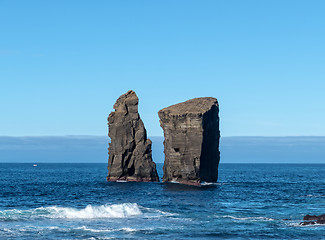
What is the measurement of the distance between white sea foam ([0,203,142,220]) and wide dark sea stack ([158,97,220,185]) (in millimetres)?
39867

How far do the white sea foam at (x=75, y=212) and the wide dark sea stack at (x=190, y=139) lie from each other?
1570 inches

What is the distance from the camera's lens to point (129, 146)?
342 ft

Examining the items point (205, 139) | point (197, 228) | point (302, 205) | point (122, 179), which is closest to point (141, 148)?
point (122, 179)

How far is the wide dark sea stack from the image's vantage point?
3750 inches

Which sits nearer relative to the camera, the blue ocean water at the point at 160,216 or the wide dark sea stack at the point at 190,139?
the blue ocean water at the point at 160,216

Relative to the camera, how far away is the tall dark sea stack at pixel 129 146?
341 feet

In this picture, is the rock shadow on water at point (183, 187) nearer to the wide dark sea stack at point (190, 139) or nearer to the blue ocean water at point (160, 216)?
the wide dark sea stack at point (190, 139)

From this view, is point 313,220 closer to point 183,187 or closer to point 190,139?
point 183,187

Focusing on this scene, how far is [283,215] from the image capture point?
54094mm

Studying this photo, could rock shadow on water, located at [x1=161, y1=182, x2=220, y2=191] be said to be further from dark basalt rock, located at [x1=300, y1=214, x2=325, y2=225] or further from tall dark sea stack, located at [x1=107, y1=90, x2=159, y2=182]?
dark basalt rock, located at [x1=300, y1=214, x2=325, y2=225]

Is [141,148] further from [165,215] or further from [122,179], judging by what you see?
[165,215]

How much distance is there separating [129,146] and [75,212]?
5082cm

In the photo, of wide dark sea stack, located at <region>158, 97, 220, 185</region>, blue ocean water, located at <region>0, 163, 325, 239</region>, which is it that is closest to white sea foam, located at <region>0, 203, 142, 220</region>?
blue ocean water, located at <region>0, 163, 325, 239</region>

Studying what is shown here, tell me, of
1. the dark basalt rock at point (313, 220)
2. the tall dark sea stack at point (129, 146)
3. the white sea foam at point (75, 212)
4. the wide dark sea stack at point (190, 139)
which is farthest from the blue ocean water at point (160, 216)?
the tall dark sea stack at point (129, 146)
